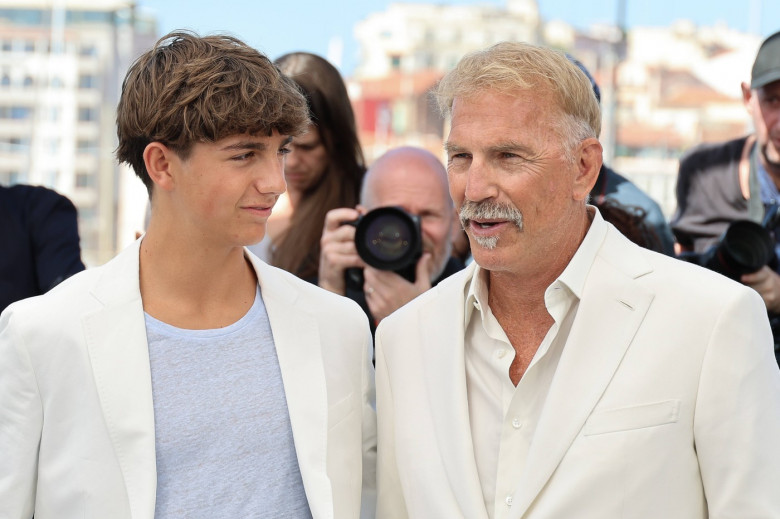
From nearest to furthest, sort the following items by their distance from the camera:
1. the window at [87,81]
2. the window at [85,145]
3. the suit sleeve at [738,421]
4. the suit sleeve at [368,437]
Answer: the suit sleeve at [738,421]
the suit sleeve at [368,437]
the window at [87,81]
the window at [85,145]

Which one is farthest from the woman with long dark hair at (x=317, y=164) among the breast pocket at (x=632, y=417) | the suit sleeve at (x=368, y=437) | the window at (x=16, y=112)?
the window at (x=16, y=112)

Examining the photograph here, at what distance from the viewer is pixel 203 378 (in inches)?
74.2

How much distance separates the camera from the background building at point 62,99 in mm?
13805

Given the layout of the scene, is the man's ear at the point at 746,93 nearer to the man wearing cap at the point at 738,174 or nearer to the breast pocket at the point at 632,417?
the man wearing cap at the point at 738,174

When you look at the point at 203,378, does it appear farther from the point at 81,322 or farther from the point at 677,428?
the point at 677,428

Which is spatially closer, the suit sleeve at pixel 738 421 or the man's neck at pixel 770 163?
the suit sleeve at pixel 738 421

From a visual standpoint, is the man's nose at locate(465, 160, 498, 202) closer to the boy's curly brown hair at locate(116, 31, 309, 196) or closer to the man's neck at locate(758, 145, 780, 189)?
the boy's curly brown hair at locate(116, 31, 309, 196)

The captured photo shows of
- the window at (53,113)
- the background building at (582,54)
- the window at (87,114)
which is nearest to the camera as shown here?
the window at (53,113)

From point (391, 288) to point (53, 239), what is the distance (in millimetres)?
856

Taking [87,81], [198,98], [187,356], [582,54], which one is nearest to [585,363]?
[187,356]

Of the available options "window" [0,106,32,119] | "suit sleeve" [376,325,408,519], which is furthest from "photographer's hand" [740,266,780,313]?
"window" [0,106,32,119]

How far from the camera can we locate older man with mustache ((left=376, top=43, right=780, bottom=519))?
174 centimetres

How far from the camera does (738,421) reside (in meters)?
1.71

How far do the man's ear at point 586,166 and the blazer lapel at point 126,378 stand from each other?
2.81 feet
